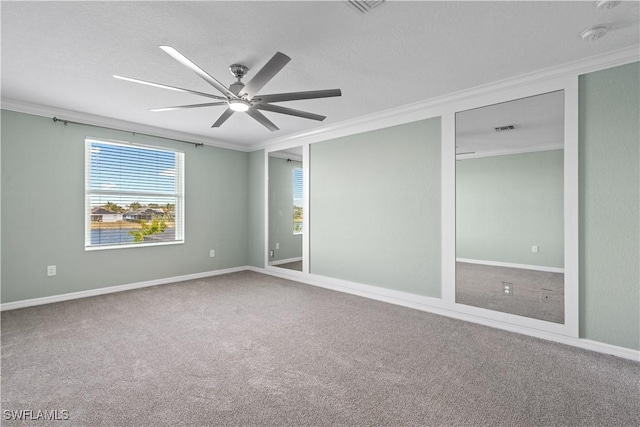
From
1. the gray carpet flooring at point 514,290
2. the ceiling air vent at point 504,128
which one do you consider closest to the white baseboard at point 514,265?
the gray carpet flooring at point 514,290

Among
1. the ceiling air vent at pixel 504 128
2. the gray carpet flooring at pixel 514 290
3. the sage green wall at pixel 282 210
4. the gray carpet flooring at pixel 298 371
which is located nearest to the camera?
the gray carpet flooring at pixel 298 371

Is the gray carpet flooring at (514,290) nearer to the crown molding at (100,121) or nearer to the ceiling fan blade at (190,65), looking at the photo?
the ceiling fan blade at (190,65)

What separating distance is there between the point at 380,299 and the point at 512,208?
189 cm

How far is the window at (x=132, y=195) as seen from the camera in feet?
14.0

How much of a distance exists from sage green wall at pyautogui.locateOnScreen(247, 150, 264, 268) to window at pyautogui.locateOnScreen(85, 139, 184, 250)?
4.31 feet

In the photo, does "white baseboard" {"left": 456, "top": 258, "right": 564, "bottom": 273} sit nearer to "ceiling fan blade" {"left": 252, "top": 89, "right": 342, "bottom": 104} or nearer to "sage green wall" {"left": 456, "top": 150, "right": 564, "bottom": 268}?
"sage green wall" {"left": 456, "top": 150, "right": 564, "bottom": 268}

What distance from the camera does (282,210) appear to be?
5.55 metres

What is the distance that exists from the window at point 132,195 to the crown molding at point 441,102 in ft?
5.94

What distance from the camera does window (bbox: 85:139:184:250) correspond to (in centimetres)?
426

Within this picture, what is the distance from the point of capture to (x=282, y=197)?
5.55m

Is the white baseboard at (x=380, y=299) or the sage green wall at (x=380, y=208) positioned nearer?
the white baseboard at (x=380, y=299)

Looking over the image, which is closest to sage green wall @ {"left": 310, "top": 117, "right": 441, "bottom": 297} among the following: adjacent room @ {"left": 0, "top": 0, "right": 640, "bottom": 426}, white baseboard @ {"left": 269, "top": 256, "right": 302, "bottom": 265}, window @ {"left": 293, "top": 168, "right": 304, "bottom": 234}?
adjacent room @ {"left": 0, "top": 0, "right": 640, "bottom": 426}

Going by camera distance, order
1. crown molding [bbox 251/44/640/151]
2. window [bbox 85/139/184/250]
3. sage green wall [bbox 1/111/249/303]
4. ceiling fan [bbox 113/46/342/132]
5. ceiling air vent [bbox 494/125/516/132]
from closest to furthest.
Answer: ceiling fan [bbox 113/46/342/132]
crown molding [bbox 251/44/640/151]
ceiling air vent [bbox 494/125/516/132]
sage green wall [bbox 1/111/249/303]
window [bbox 85/139/184/250]

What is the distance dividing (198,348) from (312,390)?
3.82 feet
